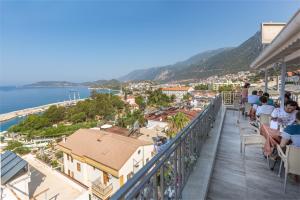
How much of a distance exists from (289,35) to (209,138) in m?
2.69

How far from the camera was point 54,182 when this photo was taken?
7.68 m

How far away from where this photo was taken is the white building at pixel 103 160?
1072 centimetres

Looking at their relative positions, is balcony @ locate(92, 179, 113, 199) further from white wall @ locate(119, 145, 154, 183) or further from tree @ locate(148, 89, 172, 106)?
tree @ locate(148, 89, 172, 106)

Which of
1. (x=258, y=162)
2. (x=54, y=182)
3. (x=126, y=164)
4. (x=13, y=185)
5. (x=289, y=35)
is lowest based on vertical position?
(x=126, y=164)

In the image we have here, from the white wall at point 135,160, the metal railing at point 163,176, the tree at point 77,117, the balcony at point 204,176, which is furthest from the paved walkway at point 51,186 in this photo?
the tree at point 77,117

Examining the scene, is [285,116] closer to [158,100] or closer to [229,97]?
[229,97]

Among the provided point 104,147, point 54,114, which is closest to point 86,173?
point 104,147

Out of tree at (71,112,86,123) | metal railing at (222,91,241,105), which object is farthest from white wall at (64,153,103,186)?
tree at (71,112,86,123)

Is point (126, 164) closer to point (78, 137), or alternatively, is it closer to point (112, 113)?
point (78, 137)

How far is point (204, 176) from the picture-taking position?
2.52 meters

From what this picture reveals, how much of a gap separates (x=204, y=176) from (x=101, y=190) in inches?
393

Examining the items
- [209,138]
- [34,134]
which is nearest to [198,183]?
[209,138]

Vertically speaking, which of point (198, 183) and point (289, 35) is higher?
point (289, 35)

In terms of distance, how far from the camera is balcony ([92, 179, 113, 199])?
1065 centimetres
